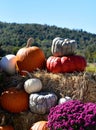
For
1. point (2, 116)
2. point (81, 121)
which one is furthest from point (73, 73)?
point (81, 121)

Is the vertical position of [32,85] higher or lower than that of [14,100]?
higher

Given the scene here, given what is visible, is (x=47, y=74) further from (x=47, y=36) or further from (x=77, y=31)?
(x=77, y=31)

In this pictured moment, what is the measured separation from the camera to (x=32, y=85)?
7.52 meters

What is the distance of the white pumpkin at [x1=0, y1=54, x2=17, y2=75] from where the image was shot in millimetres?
8078

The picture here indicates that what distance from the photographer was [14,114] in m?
7.66

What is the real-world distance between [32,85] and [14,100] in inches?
17.6

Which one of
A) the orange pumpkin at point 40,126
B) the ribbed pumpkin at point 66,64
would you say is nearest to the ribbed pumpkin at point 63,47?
the ribbed pumpkin at point 66,64

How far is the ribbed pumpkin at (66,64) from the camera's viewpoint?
25.9 feet

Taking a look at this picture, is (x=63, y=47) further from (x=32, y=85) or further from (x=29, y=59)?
(x=32, y=85)

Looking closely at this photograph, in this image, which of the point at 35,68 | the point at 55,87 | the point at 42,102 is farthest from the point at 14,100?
the point at 35,68

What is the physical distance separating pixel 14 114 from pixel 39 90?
2.00 feet

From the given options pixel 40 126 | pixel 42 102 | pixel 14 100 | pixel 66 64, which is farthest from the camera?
pixel 66 64

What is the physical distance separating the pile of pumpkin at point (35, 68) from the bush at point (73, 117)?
1308 mm

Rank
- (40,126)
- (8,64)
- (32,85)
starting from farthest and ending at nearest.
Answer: (8,64), (32,85), (40,126)
